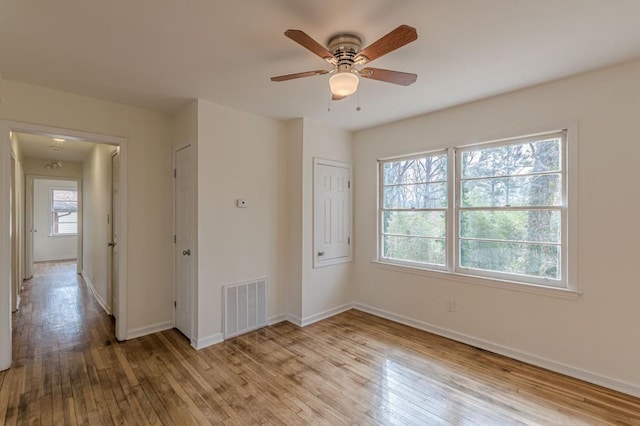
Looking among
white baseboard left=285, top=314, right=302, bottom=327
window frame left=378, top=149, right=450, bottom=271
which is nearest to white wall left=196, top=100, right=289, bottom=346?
white baseboard left=285, top=314, right=302, bottom=327

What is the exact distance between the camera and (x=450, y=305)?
3314 mm

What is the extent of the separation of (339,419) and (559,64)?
3142 millimetres

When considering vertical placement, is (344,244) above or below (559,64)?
below

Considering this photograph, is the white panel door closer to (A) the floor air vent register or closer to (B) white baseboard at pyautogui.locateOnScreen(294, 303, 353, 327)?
(B) white baseboard at pyautogui.locateOnScreen(294, 303, 353, 327)

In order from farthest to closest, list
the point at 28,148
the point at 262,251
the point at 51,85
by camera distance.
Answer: the point at 28,148
the point at 262,251
the point at 51,85

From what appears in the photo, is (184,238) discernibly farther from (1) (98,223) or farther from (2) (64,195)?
(2) (64,195)

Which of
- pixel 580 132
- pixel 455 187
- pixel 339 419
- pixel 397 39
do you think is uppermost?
pixel 397 39

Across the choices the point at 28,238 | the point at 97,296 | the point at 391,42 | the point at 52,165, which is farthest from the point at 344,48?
the point at 52,165

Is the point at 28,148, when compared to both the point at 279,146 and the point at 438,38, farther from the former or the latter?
the point at 438,38

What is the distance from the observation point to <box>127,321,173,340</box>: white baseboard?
10.8 feet

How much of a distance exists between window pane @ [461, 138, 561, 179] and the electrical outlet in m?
1.39

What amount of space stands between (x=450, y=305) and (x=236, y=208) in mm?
2652

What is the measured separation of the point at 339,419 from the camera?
6.61 feet

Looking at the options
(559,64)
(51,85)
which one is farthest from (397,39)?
(51,85)
